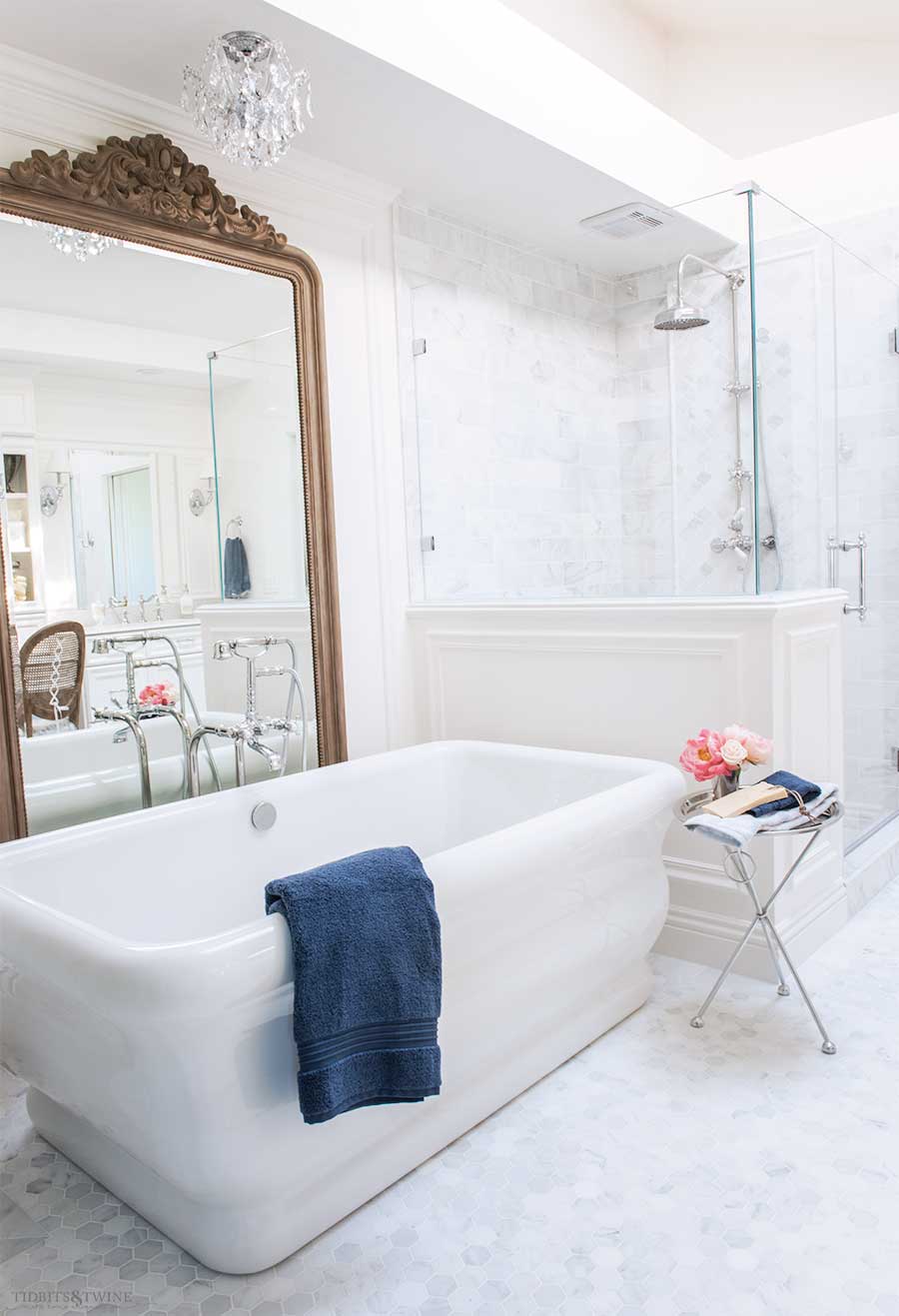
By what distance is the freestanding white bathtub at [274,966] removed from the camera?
1529 millimetres

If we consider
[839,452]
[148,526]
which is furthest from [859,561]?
[148,526]

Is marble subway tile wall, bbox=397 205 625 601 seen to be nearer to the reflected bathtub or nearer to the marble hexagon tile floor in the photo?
the reflected bathtub

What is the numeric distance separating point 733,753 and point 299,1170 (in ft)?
4.48

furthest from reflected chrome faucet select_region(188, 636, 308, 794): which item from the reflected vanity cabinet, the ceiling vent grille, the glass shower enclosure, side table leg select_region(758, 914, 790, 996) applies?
the ceiling vent grille

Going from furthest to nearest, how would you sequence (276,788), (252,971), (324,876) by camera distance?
(276,788) → (324,876) → (252,971)

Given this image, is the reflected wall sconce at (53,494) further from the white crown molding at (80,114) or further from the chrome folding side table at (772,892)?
the chrome folding side table at (772,892)

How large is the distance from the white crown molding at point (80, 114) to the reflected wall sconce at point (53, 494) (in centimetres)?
78

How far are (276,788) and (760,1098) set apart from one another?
1390 mm

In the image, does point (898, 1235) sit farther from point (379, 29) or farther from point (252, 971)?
point (379, 29)

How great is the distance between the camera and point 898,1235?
1704 mm

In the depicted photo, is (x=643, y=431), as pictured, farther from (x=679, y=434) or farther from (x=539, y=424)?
(x=539, y=424)

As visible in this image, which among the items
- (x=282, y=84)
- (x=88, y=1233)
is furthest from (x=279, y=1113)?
(x=282, y=84)

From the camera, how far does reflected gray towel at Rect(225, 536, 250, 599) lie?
2.92 metres

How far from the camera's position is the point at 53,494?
2484mm
